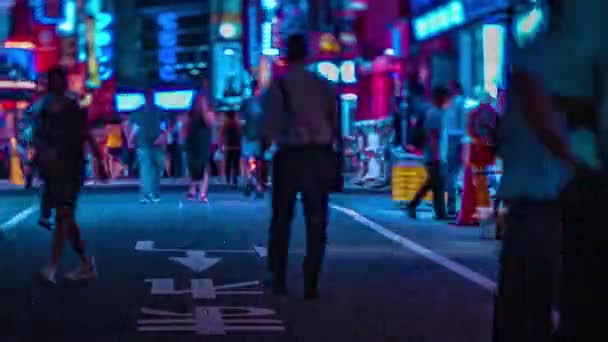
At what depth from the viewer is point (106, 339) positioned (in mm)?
8844

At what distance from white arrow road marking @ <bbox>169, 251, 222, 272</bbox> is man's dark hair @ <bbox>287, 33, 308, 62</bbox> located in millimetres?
2616

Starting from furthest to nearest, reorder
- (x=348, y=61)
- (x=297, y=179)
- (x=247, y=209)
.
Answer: (x=348, y=61)
(x=247, y=209)
(x=297, y=179)

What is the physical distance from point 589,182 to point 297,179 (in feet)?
18.3

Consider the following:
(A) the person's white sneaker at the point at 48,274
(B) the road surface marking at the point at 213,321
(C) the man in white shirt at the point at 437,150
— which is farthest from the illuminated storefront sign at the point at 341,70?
(B) the road surface marking at the point at 213,321

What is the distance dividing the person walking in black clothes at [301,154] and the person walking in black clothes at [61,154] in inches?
68.4

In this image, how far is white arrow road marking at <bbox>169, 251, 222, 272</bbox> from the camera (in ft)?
44.3

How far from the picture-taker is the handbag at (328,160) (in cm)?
1112

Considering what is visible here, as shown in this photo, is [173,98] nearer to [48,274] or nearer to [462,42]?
[462,42]

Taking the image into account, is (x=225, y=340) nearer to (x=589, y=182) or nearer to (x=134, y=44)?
(x=589, y=182)

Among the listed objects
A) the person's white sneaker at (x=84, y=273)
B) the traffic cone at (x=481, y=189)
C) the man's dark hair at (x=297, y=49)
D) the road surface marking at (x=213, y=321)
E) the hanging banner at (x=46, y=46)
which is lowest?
the road surface marking at (x=213, y=321)

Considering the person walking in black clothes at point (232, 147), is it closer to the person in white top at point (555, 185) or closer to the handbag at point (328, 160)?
the handbag at point (328, 160)

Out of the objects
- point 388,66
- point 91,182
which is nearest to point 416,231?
point 91,182

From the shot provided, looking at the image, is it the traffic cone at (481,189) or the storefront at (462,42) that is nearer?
the traffic cone at (481,189)

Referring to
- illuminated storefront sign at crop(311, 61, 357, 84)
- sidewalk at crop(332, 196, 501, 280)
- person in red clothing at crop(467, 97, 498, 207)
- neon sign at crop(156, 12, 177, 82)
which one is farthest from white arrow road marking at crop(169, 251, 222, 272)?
neon sign at crop(156, 12, 177, 82)
